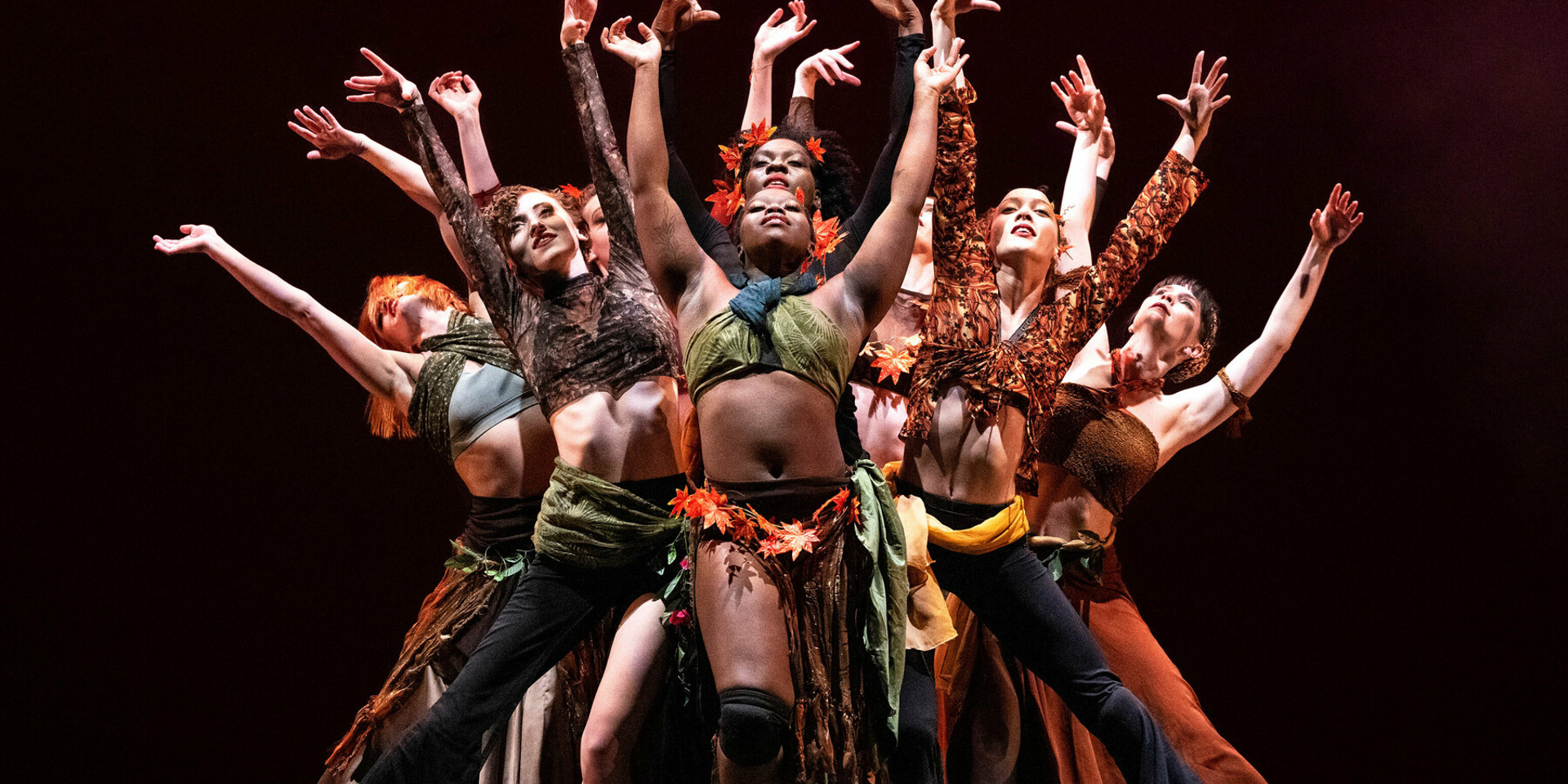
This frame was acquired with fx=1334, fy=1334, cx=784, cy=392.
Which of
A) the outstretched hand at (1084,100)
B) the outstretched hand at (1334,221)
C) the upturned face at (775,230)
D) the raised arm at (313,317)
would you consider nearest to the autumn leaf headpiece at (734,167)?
the upturned face at (775,230)

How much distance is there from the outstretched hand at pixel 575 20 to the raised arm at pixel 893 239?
864mm

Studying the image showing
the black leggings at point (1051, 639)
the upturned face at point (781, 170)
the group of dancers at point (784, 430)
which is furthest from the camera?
the black leggings at point (1051, 639)

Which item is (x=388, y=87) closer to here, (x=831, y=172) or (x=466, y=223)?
(x=466, y=223)

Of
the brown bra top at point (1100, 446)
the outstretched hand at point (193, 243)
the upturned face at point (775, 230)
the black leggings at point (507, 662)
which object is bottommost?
the black leggings at point (507, 662)

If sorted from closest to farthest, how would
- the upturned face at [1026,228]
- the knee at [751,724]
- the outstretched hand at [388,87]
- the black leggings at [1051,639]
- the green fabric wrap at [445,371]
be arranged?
the knee at [751,724], the black leggings at [1051,639], the outstretched hand at [388,87], the upturned face at [1026,228], the green fabric wrap at [445,371]

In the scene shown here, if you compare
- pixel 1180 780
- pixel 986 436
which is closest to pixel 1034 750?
pixel 1180 780

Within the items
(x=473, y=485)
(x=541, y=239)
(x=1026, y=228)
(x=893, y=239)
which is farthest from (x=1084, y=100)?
(x=473, y=485)

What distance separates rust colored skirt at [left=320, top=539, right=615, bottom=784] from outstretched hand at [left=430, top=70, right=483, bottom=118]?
1127mm

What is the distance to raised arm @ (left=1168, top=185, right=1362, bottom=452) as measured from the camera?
3.63 m

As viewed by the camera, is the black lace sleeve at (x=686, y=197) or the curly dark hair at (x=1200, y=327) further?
the curly dark hair at (x=1200, y=327)

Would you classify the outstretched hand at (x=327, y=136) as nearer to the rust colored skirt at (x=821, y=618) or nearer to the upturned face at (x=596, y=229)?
the upturned face at (x=596, y=229)

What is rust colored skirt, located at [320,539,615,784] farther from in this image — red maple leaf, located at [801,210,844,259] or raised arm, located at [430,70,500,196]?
red maple leaf, located at [801,210,844,259]

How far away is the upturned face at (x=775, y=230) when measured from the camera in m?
2.59

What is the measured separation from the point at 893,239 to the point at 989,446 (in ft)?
2.09
